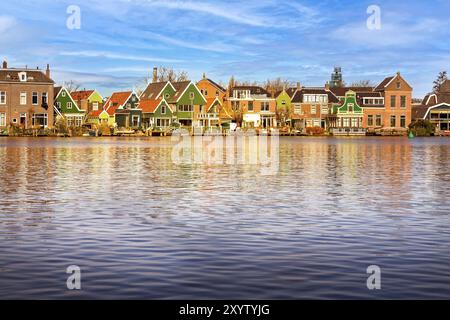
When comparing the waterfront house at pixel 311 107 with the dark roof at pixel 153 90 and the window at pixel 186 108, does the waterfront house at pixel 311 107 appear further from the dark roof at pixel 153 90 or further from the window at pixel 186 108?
the dark roof at pixel 153 90

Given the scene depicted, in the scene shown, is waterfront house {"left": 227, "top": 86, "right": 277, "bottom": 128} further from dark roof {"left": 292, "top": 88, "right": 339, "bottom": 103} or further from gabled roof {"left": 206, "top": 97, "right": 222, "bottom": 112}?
gabled roof {"left": 206, "top": 97, "right": 222, "bottom": 112}

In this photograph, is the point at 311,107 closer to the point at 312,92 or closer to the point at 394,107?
the point at 312,92

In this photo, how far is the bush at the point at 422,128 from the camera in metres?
146

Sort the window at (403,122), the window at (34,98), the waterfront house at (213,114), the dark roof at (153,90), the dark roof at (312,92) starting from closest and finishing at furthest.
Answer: the window at (34,98)
the waterfront house at (213,114)
the dark roof at (153,90)
the dark roof at (312,92)
the window at (403,122)

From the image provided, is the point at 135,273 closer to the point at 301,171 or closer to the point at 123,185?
the point at 123,185

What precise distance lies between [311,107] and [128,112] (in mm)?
37868

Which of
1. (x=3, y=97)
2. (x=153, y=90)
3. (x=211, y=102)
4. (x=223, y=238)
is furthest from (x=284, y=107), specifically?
(x=223, y=238)

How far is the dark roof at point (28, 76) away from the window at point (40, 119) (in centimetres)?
543

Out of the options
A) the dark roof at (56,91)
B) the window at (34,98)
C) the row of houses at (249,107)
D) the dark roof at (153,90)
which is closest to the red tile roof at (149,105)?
the row of houses at (249,107)

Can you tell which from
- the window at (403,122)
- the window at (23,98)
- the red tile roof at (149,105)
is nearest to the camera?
the window at (23,98)

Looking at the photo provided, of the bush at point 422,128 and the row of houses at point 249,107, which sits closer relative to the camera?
the row of houses at point 249,107

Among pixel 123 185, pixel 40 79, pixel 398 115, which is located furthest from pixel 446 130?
pixel 123 185

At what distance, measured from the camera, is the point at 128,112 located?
139m

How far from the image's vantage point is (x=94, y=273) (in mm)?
12938
